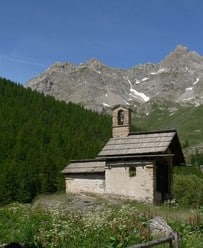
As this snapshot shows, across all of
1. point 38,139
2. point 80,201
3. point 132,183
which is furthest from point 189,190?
point 38,139

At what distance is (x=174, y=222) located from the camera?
16.4 metres

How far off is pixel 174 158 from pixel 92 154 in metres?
47.1

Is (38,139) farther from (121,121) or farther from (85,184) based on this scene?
(121,121)

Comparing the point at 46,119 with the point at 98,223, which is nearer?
the point at 98,223

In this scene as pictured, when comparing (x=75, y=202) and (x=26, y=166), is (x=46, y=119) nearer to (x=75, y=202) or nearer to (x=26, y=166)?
(x=26, y=166)

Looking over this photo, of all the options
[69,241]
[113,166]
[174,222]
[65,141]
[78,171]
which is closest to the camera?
[69,241]

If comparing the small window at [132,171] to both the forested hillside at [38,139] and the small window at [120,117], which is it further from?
the forested hillside at [38,139]

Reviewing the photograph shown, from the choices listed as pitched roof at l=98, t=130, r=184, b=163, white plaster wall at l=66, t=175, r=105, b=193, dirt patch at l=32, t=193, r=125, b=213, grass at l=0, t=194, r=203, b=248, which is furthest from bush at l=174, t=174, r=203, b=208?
grass at l=0, t=194, r=203, b=248

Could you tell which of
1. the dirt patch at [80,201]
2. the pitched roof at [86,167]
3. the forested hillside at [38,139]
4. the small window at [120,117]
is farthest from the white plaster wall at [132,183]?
the forested hillside at [38,139]

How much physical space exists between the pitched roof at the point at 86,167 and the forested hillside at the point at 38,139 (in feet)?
51.1

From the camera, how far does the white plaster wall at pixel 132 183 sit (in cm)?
2989

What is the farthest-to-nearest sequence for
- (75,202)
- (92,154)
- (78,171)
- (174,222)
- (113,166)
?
(92,154), (78,171), (113,166), (75,202), (174,222)

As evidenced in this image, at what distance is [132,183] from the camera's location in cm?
3056

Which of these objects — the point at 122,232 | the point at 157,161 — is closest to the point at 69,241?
the point at 122,232
